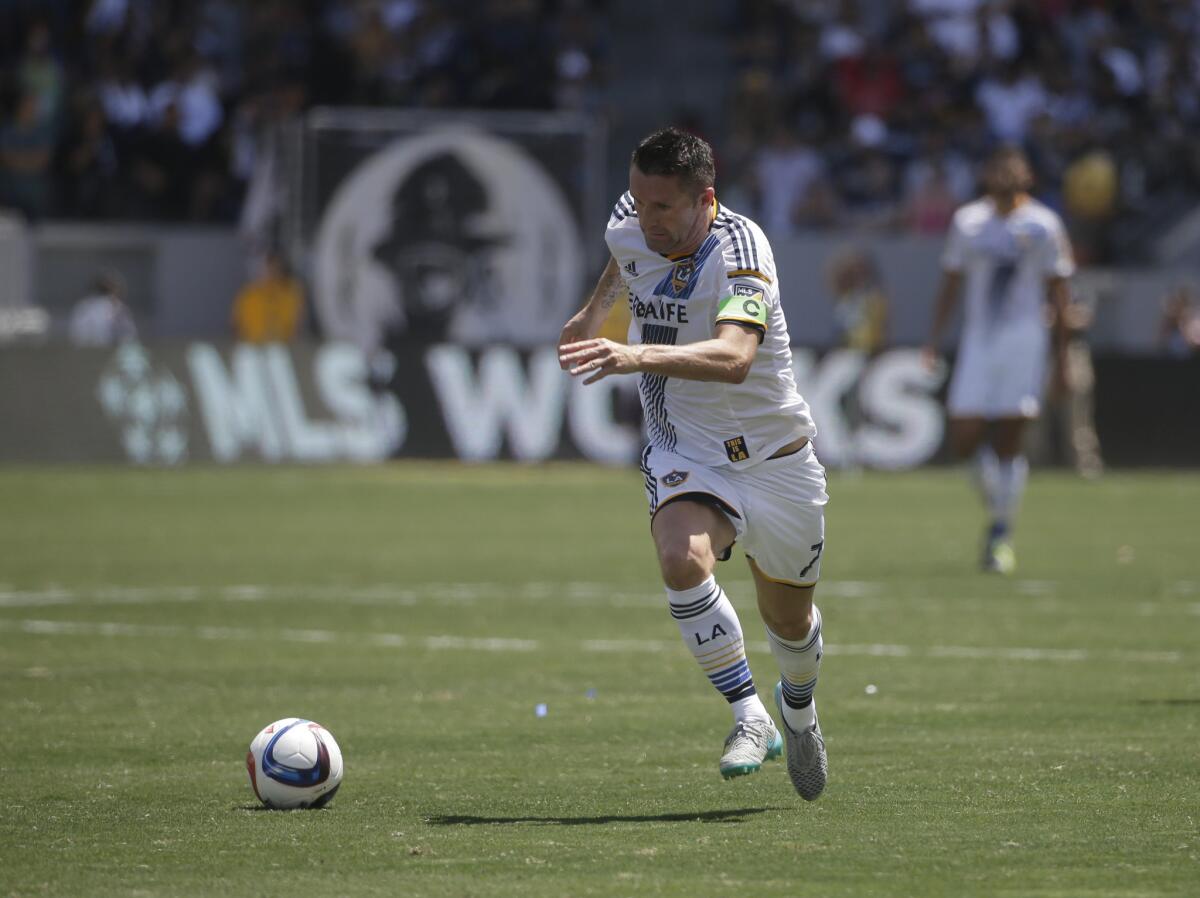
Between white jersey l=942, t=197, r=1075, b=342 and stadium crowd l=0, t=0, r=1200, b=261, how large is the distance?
13658mm

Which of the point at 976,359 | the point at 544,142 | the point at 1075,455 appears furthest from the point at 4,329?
the point at 976,359

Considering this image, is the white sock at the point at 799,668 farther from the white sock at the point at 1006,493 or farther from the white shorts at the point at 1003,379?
the white shorts at the point at 1003,379

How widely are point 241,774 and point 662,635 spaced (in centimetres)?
453

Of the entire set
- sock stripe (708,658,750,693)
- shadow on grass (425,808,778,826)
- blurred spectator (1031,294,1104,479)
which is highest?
sock stripe (708,658,750,693)

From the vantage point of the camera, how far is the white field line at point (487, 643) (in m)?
10.9

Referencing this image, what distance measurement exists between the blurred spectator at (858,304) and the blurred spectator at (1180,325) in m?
3.78

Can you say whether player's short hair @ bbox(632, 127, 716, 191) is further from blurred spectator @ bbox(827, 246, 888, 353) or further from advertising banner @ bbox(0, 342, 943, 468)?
blurred spectator @ bbox(827, 246, 888, 353)

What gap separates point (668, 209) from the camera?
23.1ft

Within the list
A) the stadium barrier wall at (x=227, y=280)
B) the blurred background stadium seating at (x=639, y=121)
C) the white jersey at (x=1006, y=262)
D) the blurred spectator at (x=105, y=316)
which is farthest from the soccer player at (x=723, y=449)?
the stadium barrier wall at (x=227, y=280)

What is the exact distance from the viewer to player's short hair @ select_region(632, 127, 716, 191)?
6.97m

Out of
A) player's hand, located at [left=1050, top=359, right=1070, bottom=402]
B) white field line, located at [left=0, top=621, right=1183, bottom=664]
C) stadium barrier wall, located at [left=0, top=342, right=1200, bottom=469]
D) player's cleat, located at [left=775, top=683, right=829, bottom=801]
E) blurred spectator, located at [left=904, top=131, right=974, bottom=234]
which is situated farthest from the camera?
blurred spectator, located at [left=904, top=131, right=974, bottom=234]

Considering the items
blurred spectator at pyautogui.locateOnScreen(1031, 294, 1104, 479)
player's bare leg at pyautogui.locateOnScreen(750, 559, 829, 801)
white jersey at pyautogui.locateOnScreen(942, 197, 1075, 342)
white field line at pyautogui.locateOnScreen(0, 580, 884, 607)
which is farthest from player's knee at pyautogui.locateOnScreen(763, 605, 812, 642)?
blurred spectator at pyautogui.locateOnScreen(1031, 294, 1104, 479)

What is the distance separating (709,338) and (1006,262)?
28.7 feet

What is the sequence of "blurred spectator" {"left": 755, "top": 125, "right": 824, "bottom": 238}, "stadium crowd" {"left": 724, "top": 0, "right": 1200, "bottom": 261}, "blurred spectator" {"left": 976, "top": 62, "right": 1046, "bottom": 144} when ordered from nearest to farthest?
1. "blurred spectator" {"left": 755, "top": 125, "right": 824, "bottom": 238}
2. "stadium crowd" {"left": 724, "top": 0, "right": 1200, "bottom": 261}
3. "blurred spectator" {"left": 976, "top": 62, "right": 1046, "bottom": 144}
